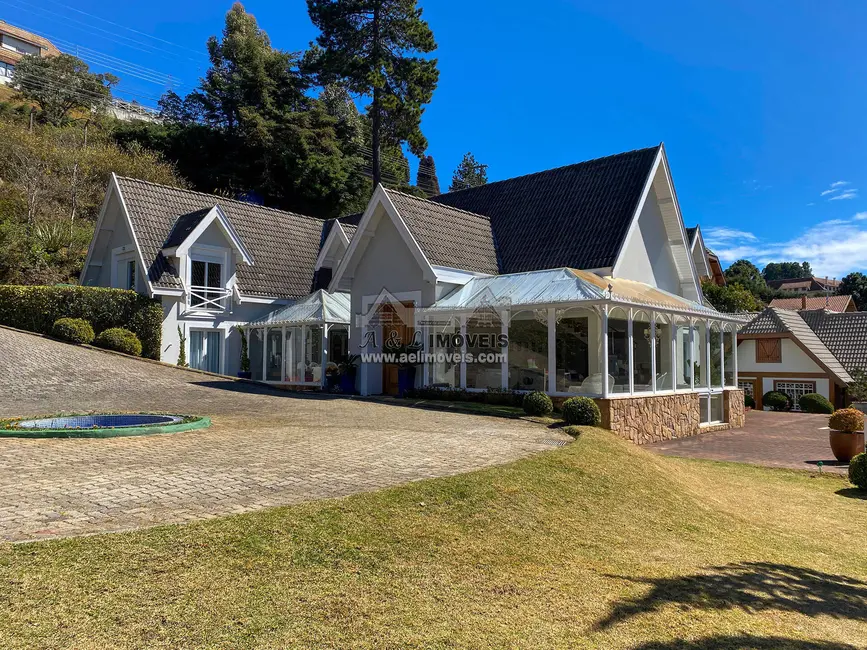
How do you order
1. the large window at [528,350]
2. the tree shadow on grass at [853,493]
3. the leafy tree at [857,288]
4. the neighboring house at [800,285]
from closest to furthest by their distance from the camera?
the tree shadow on grass at [853,493], the large window at [528,350], the leafy tree at [857,288], the neighboring house at [800,285]

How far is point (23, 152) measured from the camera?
36500 mm

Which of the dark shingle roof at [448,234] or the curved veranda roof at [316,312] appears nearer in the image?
the dark shingle roof at [448,234]

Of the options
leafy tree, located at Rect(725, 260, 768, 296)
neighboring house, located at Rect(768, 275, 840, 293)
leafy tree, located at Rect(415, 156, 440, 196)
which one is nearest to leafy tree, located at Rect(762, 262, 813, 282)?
neighboring house, located at Rect(768, 275, 840, 293)

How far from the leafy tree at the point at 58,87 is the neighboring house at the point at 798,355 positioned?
54.9 metres

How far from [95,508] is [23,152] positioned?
3886cm

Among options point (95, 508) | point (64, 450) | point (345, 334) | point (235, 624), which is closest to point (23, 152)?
point (345, 334)

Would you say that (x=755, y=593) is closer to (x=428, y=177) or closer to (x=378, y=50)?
(x=378, y=50)

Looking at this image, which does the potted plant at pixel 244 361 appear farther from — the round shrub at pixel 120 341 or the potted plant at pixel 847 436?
the potted plant at pixel 847 436

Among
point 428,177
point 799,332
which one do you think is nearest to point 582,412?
point 799,332

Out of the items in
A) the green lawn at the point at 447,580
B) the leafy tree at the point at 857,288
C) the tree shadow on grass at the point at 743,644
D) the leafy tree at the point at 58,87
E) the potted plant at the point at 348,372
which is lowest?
the tree shadow on grass at the point at 743,644

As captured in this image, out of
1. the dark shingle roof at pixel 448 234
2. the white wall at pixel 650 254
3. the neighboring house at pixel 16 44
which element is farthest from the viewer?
the neighboring house at pixel 16 44

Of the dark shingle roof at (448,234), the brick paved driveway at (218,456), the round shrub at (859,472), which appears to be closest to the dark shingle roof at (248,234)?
the brick paved driveway at (218,456)

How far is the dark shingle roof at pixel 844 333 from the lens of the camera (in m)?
36.3

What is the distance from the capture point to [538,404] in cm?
1479
